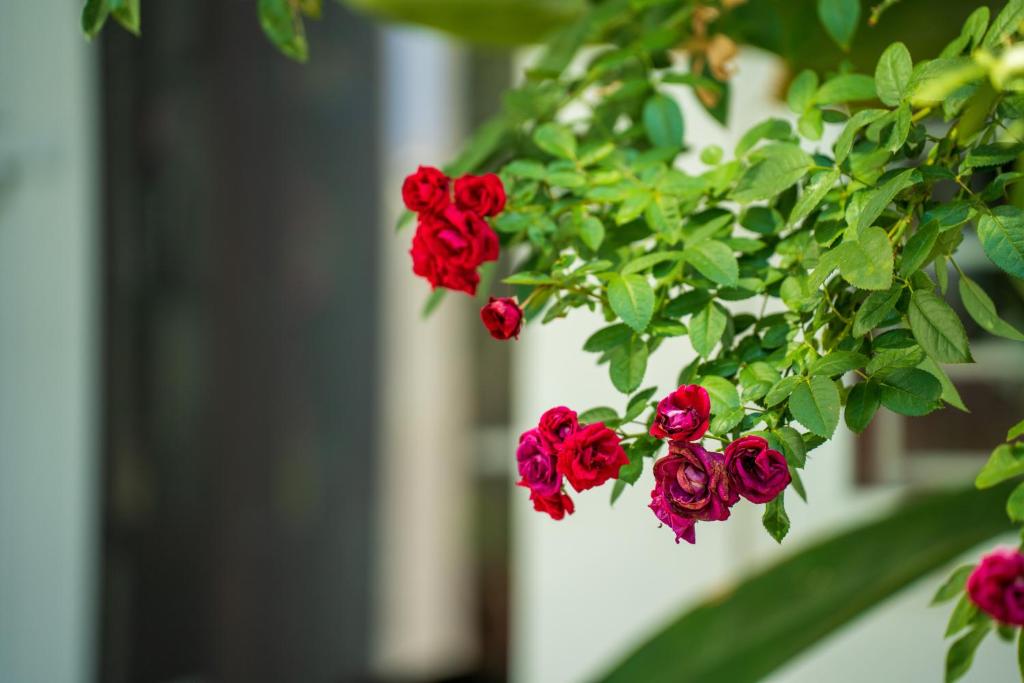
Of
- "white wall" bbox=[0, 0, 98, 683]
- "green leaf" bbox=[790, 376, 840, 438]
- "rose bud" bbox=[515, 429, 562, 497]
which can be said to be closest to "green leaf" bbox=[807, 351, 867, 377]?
"green leaf" bbox=[790, 376, 840, 438]

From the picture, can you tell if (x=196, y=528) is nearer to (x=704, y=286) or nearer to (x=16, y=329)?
(x=16, y=329)

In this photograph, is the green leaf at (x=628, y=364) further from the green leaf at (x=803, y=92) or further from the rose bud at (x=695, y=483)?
the green leaf at (x=803, y=92)

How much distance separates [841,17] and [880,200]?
0.79ft

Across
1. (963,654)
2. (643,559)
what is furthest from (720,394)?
(643,559)

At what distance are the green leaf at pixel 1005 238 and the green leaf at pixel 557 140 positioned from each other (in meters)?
0.24

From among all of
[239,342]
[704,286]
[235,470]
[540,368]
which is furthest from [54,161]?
[704,286]

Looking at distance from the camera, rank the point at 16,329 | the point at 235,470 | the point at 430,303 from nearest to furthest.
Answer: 1. the point at 430,303
2. the point at 16,329
3. the point at 235,470

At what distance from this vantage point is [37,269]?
1800 millimetres

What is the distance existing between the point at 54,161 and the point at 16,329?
0.31 m

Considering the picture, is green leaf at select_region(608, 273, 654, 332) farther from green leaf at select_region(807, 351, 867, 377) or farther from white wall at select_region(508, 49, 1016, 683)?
white wall at select_region(508, 49, 1016, 683)

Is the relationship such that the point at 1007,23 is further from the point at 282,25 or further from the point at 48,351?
the point at 48,351

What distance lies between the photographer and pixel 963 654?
1.80 feet

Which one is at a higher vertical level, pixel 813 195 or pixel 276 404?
pixel 813 195

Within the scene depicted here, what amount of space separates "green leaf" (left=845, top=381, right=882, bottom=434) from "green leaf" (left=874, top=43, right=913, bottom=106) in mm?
130
